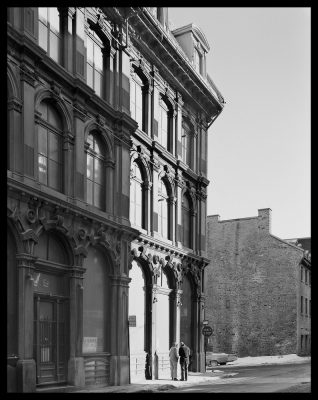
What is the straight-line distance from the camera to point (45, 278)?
1667cm

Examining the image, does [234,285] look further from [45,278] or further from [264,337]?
[45,278]

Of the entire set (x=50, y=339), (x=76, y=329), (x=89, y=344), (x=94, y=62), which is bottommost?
(x=89, y=344)

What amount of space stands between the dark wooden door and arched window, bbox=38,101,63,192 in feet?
9.64

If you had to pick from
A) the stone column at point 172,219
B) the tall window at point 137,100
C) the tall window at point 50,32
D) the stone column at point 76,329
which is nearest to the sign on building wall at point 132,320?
the stone column at point 76,329

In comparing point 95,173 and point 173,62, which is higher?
point 173,62

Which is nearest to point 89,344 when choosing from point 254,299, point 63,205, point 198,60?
point 63,205

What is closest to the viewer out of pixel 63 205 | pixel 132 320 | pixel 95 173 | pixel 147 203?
pixel 63 205

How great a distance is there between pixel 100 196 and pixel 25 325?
5.19 metres

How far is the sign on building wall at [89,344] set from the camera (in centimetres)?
1762

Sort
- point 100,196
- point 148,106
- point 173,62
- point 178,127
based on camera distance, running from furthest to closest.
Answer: point 178,127 → point 173,62 → point 148,106 → point 100,196

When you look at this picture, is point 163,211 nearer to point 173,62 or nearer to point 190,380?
point 173,62

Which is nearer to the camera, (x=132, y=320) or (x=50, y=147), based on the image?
(x=50, y=147)

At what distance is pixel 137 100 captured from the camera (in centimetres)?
2345
